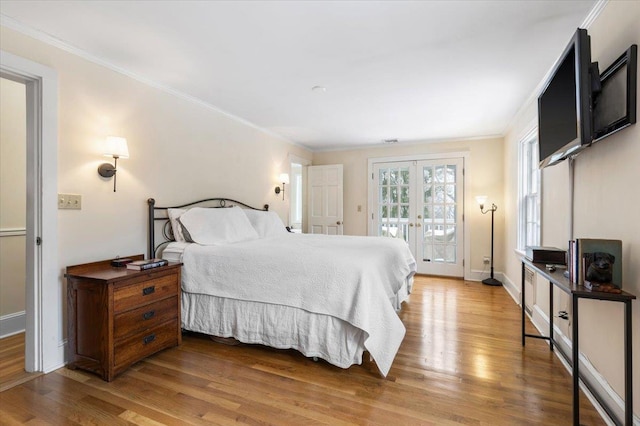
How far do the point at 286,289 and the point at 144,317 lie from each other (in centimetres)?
105

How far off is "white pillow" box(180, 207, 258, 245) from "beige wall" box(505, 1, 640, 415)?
2.85 m

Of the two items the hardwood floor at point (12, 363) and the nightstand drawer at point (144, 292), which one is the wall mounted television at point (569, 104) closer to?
the nightstand drawer at point (144, 292)

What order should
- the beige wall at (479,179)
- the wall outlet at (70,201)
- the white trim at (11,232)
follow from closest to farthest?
the wall outlet at (70,201) < the white trim at (11,232) < the beige wall at (479,179)

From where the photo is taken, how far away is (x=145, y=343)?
2277 millimetres

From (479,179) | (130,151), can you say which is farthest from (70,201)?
(479,179)

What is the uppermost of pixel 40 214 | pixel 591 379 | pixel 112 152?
pixel 112 152

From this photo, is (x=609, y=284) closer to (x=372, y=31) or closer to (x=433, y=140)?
(x=372, y=31)

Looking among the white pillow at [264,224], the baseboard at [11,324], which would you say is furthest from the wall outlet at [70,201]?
the white pillow at [264,224]

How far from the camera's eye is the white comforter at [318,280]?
6.89 ft

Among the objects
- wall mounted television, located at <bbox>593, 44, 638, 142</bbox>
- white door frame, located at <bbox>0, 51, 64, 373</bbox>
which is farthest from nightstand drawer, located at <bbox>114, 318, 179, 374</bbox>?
wall mounted television, located at <bbox>593, 44, 638, 142</bbox>

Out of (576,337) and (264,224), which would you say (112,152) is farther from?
(576,337)

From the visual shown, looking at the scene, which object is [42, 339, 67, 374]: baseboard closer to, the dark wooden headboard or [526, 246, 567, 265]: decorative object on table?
the dark wooden headboard

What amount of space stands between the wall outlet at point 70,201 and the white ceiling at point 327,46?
1.11 metres

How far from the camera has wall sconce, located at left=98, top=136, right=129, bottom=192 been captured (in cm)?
251
